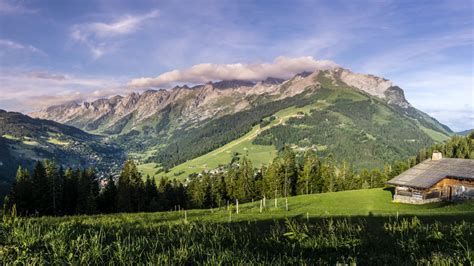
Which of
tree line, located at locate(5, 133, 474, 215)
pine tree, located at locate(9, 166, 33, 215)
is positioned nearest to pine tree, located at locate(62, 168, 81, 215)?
tree line, located at locate(5, 133, 474, 215)

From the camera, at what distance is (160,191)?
100 meters

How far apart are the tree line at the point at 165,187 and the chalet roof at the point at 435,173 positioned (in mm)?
30148

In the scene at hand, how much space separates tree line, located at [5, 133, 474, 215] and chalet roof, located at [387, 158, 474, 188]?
30148mm

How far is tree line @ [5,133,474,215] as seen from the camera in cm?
7269

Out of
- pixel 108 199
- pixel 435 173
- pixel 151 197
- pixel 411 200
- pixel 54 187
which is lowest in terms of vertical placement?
pixel 151 197

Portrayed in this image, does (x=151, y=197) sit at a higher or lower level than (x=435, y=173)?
lower

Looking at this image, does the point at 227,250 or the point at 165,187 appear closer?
the point at 227,250

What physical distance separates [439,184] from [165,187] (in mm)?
70779

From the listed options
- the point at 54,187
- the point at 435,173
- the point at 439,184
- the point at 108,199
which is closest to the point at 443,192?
the point at 439,184

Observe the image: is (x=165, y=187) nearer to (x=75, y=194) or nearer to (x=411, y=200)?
(x=75, y=194)

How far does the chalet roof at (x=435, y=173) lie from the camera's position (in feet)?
194

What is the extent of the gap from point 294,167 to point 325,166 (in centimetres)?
974

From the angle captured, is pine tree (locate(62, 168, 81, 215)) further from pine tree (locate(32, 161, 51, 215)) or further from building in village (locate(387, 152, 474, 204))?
building in village (locate(387, 152, 474, 204))

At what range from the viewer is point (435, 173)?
61438 millimetres
